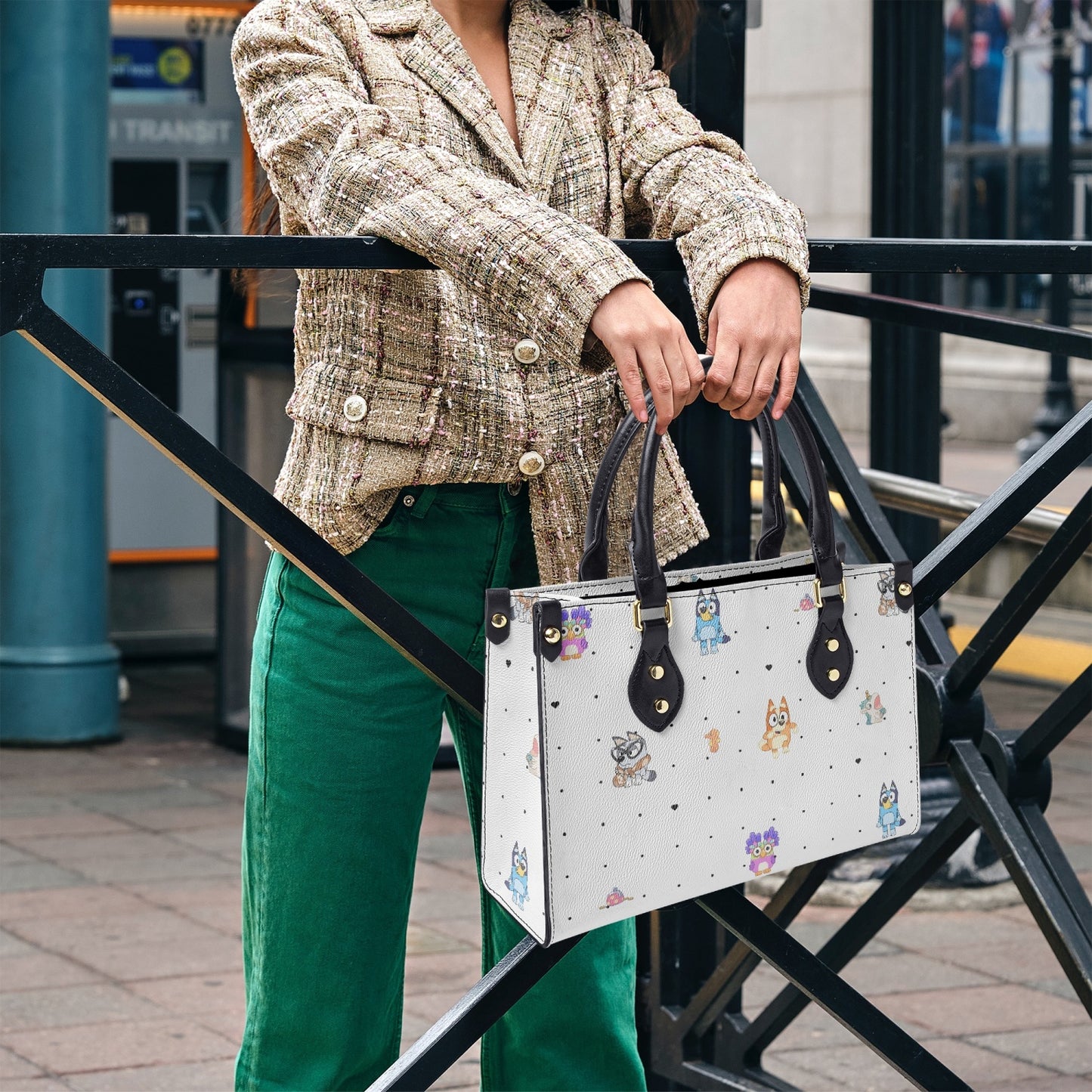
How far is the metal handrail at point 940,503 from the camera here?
10.7 ft

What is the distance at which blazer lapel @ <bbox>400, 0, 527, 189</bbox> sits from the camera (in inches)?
75.5

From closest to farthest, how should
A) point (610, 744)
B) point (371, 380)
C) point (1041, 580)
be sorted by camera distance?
1. point (610, 744)
2. point (371, 380)
3. point (1041, 580)

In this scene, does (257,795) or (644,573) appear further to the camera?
(257,795)

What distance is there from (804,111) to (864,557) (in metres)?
13.4

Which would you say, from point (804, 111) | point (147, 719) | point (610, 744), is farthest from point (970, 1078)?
point (804, 111)

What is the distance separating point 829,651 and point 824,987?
15.6 inches

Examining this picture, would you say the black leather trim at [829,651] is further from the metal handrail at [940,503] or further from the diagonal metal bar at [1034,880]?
the metal handrail at [940,503]

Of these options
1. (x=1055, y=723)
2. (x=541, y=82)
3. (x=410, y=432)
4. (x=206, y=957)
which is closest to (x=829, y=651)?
(x=410, y=432)

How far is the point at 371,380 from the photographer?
6.23ft

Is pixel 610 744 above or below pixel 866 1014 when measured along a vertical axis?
above

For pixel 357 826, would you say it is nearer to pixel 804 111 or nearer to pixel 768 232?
pixel 768 232

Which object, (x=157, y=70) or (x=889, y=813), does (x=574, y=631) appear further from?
(x=157, y=70)

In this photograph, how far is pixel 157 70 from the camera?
7113mm

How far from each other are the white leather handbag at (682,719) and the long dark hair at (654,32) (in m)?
0.61
